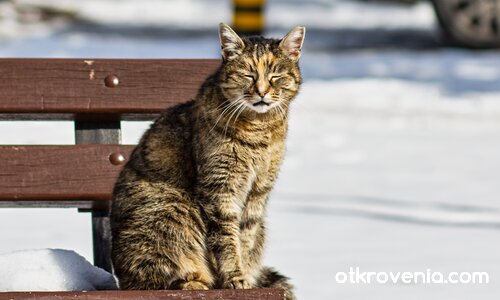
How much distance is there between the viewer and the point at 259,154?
4031mm

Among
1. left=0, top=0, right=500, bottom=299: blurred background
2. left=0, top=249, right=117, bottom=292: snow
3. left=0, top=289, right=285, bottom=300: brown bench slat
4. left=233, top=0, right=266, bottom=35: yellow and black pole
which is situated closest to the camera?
left=0, top=289, right=285, bottom=300: brown bench slat

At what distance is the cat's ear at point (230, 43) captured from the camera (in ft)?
13.0

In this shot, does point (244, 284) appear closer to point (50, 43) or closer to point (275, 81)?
point (275, 81)

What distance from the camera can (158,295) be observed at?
339 centimetres

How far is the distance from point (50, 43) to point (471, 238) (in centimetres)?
760

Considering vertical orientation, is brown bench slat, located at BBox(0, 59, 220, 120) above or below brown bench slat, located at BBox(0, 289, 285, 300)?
above

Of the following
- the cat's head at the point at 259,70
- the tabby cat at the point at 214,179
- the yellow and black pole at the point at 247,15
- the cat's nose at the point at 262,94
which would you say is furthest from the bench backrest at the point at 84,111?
the yellow and black pole at the point at 247,15

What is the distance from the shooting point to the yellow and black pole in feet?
37.4

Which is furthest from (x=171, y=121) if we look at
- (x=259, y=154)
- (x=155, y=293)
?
(x=155, y=293)

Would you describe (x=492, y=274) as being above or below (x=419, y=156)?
below

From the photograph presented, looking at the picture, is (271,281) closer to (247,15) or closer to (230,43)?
(230,43)

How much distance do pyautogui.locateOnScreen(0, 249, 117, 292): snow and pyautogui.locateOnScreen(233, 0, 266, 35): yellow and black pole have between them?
7.46 m

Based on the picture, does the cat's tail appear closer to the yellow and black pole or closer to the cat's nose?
the cat's nose

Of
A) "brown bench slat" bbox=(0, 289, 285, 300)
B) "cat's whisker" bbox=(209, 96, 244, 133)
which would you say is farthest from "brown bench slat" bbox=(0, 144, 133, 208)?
"brown bench slat" bbox=(0, 289, 285, 300)
